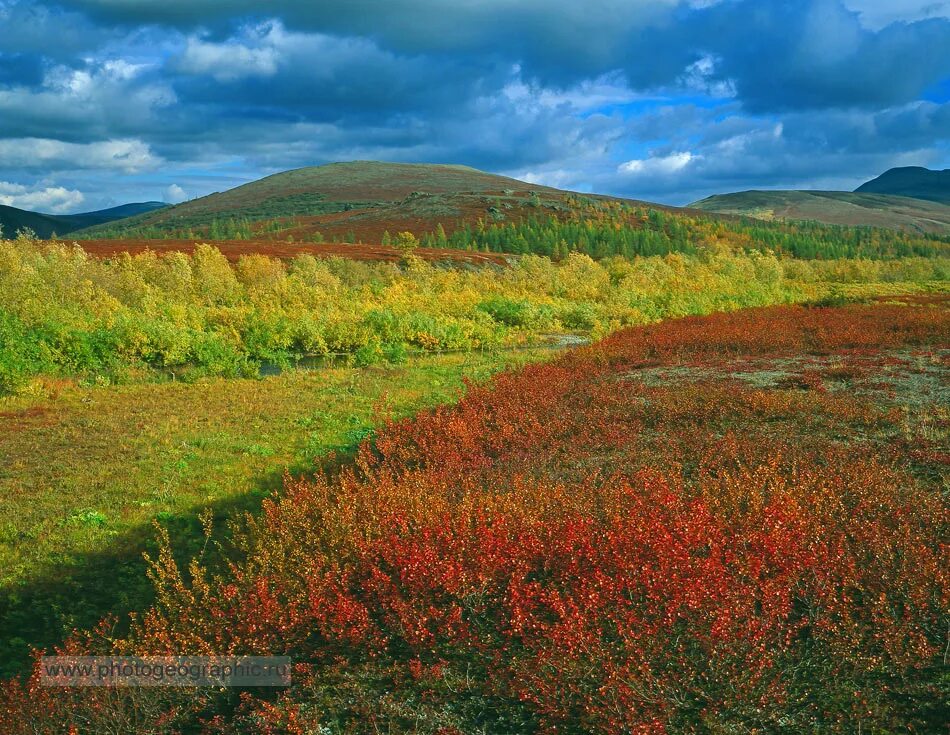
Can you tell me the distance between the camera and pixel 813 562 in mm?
4340

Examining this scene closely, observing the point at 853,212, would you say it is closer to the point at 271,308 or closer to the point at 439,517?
the point at 271,308

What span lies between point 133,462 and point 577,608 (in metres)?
6.97

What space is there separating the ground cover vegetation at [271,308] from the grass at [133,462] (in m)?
1.42

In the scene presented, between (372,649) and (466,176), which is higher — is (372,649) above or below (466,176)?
below

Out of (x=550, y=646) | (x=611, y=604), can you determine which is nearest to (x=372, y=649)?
(x=550, y=646)

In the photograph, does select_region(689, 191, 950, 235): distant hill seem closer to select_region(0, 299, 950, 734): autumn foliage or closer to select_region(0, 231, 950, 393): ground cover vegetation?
select_region(0, 231, 950, 393): ground cover vegetation

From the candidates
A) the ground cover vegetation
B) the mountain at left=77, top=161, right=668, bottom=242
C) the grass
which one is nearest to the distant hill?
the mountain at left=77, top=161, right=668, bottom=242

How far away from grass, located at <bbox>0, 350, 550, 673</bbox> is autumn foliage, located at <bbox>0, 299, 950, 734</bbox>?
876 millimetres

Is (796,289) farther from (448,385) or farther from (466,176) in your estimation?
(466,176)

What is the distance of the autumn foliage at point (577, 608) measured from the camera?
3.45m

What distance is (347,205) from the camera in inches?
4670

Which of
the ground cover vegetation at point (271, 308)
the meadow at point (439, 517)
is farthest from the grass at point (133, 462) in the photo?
the ground cover vegetation at point (271, 308)

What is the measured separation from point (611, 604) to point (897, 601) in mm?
1672

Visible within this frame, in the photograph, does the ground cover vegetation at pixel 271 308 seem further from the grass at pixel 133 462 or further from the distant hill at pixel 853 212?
the distant hill at pixel 853 212
